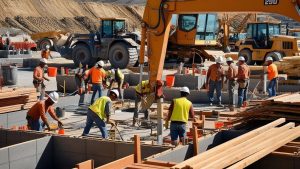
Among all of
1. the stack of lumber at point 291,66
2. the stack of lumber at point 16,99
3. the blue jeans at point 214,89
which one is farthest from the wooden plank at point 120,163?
the stack of lumber at point 291,66

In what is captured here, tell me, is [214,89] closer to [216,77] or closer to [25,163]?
[216,77]

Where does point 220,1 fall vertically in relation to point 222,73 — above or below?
above

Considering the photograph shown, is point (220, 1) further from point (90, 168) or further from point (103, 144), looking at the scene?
point (90, 168)

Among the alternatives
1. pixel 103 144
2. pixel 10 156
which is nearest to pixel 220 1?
pixel 103 144

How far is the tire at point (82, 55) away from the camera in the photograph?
27641mm

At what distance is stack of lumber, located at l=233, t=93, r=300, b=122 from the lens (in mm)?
11117

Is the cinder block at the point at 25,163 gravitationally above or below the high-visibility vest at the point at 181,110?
below

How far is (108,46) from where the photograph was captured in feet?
88.1

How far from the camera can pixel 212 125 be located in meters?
13.7

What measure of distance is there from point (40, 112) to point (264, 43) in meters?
18.9

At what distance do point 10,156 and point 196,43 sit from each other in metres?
18.9

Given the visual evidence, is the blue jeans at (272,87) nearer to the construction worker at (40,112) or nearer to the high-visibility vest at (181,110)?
the high-visibility vest at (181,110)

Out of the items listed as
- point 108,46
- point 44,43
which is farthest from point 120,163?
point 44,43

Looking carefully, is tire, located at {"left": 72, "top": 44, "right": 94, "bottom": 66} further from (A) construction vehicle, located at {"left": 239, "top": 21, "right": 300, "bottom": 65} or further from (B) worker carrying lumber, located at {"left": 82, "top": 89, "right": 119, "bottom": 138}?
(B) worker carrying lumber, located at {"left": 82, "top": 89, "right": 119, "bottom": 138}
